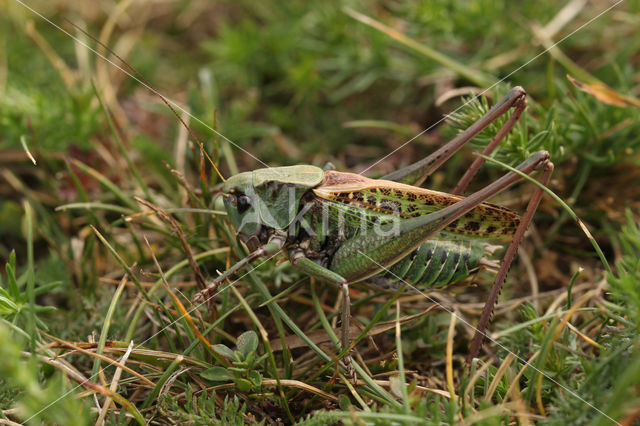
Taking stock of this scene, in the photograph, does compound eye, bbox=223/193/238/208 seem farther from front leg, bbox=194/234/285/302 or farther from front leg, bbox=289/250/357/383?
front leg, bbox=289/250/357/383

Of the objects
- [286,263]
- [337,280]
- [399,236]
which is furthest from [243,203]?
[399,236]

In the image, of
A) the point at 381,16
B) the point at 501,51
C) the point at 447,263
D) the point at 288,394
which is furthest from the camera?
the point at 381,16

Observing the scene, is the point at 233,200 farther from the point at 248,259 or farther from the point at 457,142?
the point at 457,142

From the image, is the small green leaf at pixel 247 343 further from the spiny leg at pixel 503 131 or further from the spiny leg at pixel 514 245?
the spiny leg at pixel 503 131

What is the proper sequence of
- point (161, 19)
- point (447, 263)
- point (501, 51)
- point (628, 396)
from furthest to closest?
point (161, 19), point (501, 51), point (447, 263), point (628, 396)

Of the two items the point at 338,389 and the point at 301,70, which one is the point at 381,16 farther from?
the point at 338,389

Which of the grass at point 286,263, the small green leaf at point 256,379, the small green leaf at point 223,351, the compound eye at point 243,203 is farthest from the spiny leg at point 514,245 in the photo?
the compound eye at point 243,203

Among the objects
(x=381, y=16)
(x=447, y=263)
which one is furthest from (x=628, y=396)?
(x=381, y=16)
